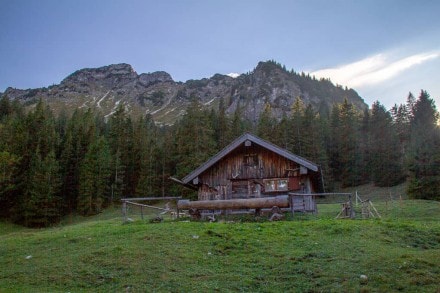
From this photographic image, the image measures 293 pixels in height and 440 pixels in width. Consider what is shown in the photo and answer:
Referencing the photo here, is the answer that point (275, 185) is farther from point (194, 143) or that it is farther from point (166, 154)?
point (166, 154)

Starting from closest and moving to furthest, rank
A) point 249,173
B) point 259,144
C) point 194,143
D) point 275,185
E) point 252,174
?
point 259,144 → point 275,185 → point 252,174 → point 249,173 → point 194,143

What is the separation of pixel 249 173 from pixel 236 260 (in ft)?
54.1

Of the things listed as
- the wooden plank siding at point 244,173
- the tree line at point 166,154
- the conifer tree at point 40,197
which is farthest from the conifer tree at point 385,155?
the conifer tree at point 40,197

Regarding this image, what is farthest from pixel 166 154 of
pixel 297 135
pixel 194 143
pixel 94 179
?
pixel 297 135

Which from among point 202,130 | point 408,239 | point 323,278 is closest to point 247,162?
point 408,239

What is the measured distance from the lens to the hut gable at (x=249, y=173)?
91.8 ft

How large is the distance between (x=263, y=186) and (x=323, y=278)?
18321mm

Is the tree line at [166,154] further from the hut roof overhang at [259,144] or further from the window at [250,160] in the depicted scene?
the window at [250,160]

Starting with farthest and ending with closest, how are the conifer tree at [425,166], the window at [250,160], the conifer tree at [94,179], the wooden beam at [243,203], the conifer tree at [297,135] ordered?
the conifer tree at [297,135] < the conifer tree at [94,179] < the conifer tree at [425,166] < the window at [250,160] < the wooden beam at [243,203]

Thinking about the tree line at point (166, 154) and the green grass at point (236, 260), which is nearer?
the green grass at point (236, 260)

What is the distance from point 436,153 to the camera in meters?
55.8

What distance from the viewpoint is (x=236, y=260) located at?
42.3 ft

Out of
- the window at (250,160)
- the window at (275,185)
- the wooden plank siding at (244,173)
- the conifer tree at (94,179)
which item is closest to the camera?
the window at (275,185)

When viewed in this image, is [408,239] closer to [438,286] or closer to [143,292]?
[438,286]
